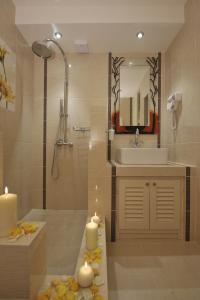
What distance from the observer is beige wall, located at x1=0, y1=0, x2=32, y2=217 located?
6.40ft

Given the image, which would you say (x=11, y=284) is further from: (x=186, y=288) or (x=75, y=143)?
(x=75, y=143)

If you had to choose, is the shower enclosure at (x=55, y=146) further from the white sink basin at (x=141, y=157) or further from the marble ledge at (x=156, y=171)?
the marble ledge at (x=156, y=171)

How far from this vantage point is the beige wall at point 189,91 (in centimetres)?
188

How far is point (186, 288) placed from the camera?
1294mm

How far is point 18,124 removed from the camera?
227 cm

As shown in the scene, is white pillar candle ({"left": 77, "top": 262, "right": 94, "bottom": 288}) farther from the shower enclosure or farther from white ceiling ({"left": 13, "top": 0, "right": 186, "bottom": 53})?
white ceiling ({"left": 13, "top": 0, "right": 186, "bottom": 53})

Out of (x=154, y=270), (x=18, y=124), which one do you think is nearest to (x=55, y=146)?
(x=18, y=124)

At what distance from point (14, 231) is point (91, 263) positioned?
51cm

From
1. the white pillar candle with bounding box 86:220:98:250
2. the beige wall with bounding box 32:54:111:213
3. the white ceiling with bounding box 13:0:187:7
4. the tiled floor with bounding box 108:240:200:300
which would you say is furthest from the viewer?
the beige wall with bounding box 32:54:111:213

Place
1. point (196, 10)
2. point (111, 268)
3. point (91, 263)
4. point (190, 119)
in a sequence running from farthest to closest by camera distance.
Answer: point (190, 119) → point (196, 10) → point (111, 268) → point (91, 263)

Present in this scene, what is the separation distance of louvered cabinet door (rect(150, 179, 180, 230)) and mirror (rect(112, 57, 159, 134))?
996 millimetres

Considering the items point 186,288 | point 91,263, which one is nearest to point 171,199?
point 186,288

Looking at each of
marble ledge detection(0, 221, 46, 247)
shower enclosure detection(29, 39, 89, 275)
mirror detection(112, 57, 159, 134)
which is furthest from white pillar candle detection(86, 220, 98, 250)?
mirror detection(112, 57, 159, 134)

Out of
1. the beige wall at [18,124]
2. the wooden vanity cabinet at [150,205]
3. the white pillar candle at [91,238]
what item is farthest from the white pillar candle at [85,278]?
the beige wall at [18,124]
